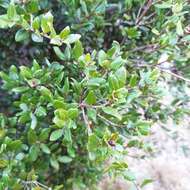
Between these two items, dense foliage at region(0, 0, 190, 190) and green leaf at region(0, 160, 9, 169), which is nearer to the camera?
dense foliage at region(0, 0, 190, 190)

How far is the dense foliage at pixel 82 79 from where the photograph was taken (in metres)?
1.33

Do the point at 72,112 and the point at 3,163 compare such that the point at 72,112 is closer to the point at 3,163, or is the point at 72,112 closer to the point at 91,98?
the point at 91,98

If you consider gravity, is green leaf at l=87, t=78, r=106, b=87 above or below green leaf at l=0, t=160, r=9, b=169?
above

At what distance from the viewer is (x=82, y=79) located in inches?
56.9

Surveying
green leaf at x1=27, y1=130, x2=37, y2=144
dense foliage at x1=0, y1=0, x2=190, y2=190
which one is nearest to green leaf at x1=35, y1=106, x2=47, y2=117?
dense foliage at x1=0, y1=0, x2=190, y2=190

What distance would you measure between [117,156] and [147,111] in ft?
2.27

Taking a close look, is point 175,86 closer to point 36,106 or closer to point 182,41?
point 182,41

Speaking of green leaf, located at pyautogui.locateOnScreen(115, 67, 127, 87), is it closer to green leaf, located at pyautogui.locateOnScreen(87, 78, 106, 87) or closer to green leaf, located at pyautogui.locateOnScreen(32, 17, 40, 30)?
green leaf, located at pyautogui.locateOnScreen(87, 78, 106, 87)

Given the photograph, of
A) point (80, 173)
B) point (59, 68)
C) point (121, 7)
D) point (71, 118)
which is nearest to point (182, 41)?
point (121, 7)

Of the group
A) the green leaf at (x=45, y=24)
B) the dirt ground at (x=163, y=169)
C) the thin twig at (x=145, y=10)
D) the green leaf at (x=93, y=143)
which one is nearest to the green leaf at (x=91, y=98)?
the green leaf at (x=93, y=143)

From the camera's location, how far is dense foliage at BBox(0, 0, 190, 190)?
133 centimetres

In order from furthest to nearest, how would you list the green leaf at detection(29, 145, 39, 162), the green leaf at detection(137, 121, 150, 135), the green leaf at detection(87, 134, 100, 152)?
the green leaf at detection(29, 145, 39, 162)
the green leaf at detection(137, 121, 150, 135)
the green leaf at detection(87, 134, 100, 152)

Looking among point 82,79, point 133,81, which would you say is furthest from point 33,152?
point 133,81

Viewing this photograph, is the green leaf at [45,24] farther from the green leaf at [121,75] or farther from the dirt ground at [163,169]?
the dirt ground at [163,169]
